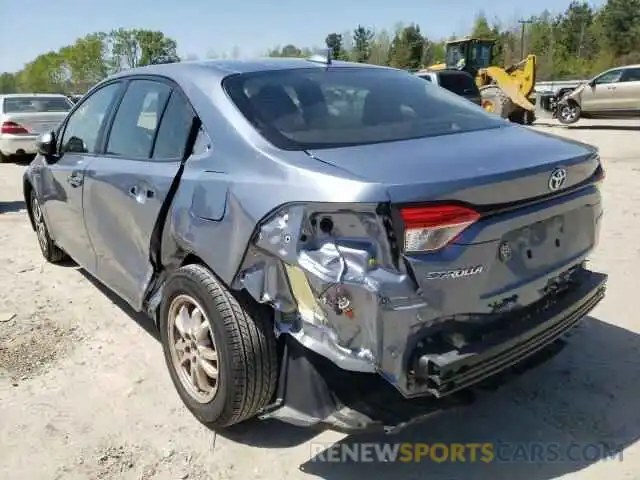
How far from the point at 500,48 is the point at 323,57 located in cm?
6093

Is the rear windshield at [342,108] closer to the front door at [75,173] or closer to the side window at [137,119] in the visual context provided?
the side window at [137,119]

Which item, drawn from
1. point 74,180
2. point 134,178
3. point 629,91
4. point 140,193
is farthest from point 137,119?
point 629,91

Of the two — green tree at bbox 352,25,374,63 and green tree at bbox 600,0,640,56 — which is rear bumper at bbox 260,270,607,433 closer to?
green tree at bbox 600,0,640,56

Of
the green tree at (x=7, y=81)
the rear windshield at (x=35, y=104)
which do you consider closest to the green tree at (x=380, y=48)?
the green tree at (x=7, y=81)

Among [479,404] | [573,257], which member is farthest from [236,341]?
[573,257]

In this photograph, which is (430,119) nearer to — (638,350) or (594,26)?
(638,350)

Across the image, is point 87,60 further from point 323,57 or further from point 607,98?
point 323,57

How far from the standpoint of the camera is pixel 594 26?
59.6 metres

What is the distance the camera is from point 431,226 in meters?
2.08

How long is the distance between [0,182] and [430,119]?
9.63 m

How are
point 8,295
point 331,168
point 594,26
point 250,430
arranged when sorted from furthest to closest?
1. point 594,26
2. point 8,295
3. point 250,430
4. point 331,168

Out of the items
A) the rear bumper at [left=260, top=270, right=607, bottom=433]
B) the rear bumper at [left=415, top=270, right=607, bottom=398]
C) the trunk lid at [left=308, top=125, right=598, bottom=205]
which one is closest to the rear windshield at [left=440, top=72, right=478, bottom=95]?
the trunk lid at [left=308, top=125, right=598, bottom=205]

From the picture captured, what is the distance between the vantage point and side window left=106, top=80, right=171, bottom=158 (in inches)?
129

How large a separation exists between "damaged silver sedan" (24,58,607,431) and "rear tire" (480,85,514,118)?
15.0m
